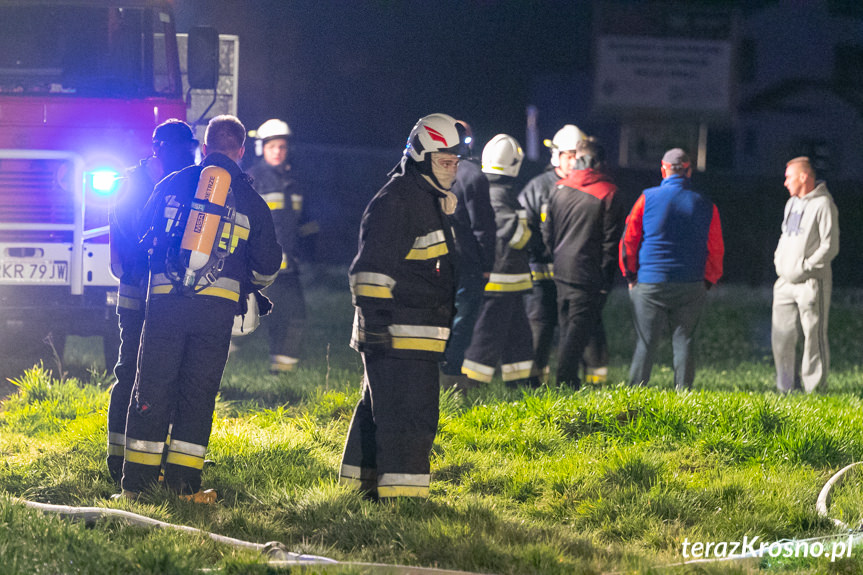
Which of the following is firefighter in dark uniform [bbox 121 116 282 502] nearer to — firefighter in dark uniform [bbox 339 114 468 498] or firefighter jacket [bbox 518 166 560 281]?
firefighter in dark uniform [bbox 339 114 468 498]

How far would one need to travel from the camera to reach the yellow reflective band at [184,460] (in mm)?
5230

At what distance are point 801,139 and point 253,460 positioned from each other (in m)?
33.5

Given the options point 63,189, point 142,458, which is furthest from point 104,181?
point 142,458

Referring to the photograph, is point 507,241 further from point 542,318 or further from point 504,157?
point 542,318

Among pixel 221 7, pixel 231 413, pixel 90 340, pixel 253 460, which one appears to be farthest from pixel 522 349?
pixel 221 7

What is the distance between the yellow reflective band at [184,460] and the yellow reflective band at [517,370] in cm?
355

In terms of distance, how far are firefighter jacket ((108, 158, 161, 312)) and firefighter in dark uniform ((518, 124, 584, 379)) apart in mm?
3724

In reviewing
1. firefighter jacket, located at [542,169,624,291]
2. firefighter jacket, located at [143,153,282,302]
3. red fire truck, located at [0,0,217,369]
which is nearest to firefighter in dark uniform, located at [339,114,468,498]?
firefighter jacket, located at [143,153,282,302]

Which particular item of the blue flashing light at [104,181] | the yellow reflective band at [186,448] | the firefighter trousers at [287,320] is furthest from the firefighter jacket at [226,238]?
the firefighter trousers at [287,320]

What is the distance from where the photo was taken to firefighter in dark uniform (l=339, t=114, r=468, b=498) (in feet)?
16.2

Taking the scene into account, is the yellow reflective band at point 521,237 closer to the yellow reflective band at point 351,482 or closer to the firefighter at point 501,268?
the firefighter at point 501,268

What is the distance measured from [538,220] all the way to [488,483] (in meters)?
3.49

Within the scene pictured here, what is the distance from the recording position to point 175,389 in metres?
5.29

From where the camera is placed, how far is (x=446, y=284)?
5133 mm
